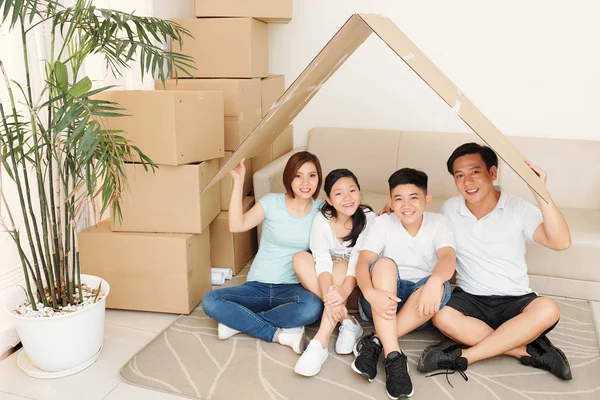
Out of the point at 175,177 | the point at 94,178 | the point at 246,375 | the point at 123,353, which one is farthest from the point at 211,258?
the point at 94,178

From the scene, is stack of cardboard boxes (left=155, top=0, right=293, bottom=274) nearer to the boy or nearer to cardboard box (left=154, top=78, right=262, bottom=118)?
cardboard box (left=154, top=78, right=262, bottom=118)

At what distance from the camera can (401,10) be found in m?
3.38

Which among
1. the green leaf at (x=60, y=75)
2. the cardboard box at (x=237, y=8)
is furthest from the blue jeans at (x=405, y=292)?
the cardboard box at (x=237, y=8)

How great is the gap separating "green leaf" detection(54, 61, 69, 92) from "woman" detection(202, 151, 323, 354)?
0.73 meters

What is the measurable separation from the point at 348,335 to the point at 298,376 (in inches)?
11.7

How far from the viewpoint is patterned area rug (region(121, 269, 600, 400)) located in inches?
75.5

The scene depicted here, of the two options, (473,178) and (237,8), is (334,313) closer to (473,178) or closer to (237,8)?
(473,178)

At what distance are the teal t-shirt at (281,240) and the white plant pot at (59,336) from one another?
0.70 metres

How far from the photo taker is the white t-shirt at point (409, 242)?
2205 mm

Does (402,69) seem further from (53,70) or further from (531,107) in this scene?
(53,70)

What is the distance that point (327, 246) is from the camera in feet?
7.80

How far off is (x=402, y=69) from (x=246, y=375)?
2.22 meters

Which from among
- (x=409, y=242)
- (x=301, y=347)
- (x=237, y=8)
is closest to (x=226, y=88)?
(x=237, y=8)

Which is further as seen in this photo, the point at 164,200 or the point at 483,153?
the point at 164,200
